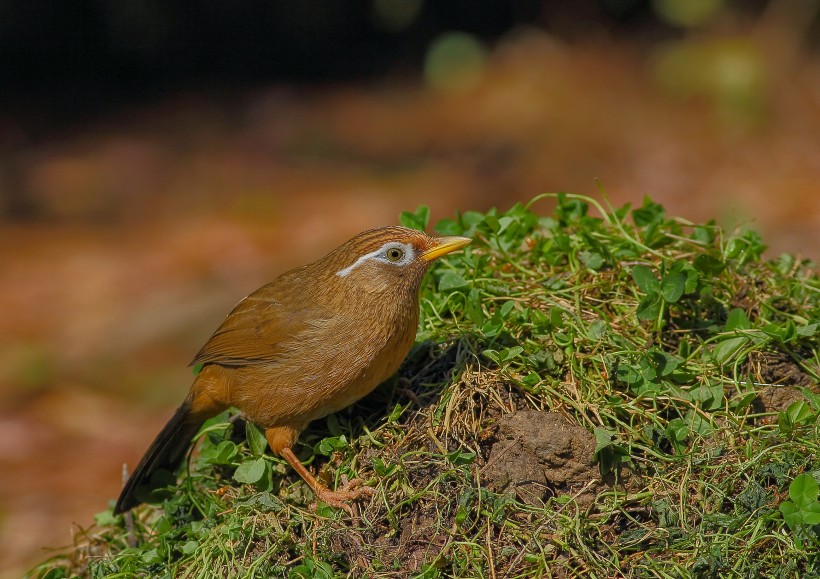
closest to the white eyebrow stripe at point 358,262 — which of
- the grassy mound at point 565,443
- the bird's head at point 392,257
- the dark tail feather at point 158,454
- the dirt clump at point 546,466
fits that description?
the bird's head at point 392,257

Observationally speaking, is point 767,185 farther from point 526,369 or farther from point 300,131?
point 526,369

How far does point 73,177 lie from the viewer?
1275cm

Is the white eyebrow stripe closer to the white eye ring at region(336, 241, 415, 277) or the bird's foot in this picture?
the white eye ring at region(336, 241, 415, 277)

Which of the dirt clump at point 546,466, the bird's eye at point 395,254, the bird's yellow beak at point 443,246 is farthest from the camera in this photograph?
the bird's eye at point 395,254

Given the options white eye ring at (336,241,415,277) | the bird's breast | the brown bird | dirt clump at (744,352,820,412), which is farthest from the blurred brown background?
dirt clump at (744,352,820,412)

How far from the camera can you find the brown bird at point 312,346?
174 inches

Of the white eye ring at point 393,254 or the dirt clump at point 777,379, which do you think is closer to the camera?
the dirt clump at point 777,379

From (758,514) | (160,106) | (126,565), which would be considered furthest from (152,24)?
(758,514)

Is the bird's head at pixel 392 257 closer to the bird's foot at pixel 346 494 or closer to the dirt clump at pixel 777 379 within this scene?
the bird's foot at pixel 346 494

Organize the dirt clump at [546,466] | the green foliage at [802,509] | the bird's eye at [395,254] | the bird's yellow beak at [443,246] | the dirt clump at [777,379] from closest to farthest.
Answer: the green foliage at [802,509], the dirt clump at [546,466], the dirt clump at [777,379], the bird's yellow beak at [443,246], the bird's eye at [395,254]

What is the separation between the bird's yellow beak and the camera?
4574mm

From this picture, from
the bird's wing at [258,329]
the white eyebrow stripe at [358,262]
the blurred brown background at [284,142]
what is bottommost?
the blurred brown background at [284,142]

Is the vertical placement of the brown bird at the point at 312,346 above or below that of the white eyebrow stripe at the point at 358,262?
below

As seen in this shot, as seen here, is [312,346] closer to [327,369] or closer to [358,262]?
[327,369]
